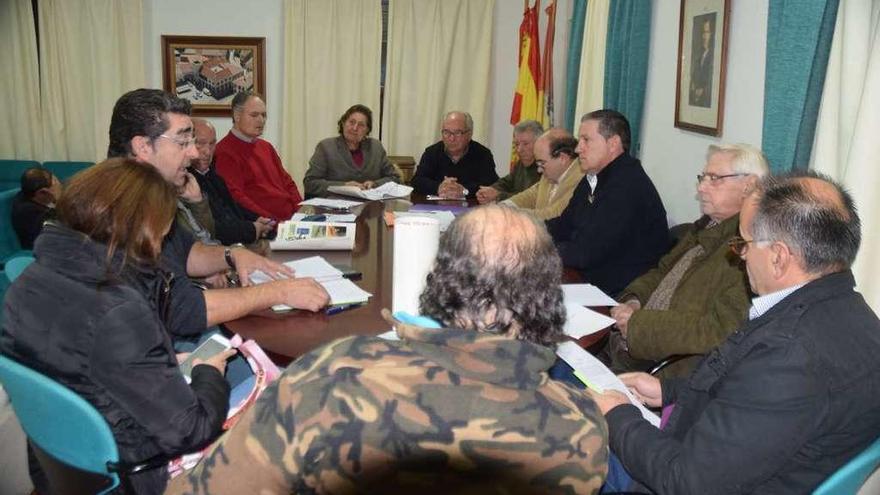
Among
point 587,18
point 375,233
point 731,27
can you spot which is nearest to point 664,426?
point 375,233

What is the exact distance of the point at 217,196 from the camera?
11.2 feet

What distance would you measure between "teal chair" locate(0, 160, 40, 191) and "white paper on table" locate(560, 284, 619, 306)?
516 centimetres

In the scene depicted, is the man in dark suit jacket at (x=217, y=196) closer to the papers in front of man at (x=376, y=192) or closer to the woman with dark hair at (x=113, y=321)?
the papers in front of man at (x=376, y=192)

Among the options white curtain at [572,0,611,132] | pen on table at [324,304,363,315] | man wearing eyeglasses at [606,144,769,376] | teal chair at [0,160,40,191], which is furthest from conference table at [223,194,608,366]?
teal chair at [0,160,40,191]

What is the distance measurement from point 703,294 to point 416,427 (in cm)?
150

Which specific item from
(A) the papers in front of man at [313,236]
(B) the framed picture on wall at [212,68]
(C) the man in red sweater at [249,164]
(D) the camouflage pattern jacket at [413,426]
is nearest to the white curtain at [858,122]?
(D) the camouflage pattern jacket at [413,426]

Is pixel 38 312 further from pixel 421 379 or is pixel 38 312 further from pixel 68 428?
pixel 421 379

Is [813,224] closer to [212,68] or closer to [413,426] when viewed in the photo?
[413,426]

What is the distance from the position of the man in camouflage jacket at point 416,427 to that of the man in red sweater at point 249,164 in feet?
10.1

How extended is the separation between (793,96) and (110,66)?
5659 mm

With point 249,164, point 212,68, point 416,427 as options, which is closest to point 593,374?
point 416,427

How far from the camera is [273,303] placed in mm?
2025

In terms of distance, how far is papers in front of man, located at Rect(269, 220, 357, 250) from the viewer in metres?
2.75

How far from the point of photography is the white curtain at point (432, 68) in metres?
6.37
